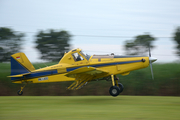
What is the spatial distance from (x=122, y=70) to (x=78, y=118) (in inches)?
229

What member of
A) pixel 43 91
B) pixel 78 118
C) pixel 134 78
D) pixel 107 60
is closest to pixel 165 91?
pixel 134 78

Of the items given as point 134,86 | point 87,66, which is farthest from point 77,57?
point 134,86

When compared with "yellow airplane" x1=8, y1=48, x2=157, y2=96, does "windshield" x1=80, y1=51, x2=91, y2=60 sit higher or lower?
higher

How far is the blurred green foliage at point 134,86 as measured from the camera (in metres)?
15.4

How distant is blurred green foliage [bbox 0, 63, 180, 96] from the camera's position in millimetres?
15383

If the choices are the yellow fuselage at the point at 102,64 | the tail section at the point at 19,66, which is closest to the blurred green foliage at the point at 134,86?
the tail section at the point at 19,66

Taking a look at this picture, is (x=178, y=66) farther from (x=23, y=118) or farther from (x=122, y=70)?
(x=23, y=118)

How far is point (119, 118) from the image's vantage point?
6.51 metres

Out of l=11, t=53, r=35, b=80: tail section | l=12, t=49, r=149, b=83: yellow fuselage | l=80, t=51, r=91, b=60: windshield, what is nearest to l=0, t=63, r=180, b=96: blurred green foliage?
l=11, t=53, r=35, b=80: tail section

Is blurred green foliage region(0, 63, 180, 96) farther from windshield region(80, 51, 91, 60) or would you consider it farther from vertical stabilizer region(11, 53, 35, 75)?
windshield region(80, 51, 91, 60)

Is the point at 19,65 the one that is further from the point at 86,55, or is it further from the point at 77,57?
the point at 86,55

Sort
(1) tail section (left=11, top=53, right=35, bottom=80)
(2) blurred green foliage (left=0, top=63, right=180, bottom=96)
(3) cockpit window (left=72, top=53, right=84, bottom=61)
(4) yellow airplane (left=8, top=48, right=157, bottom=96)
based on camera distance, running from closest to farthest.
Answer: (4) yellow airplane (left=8, top=48, right=157, bottom=96) < (3) cockpit window (left=72, top=53, right=84, bottom=61) < (1) tail section (left=11, top=53, right=35, bottom=80) < (2) blurred green foliage (left=0, top=63, right=180, bottom=96)

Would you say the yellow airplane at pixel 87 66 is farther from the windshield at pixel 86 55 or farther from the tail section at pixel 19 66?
the tail section at pixel 19 66

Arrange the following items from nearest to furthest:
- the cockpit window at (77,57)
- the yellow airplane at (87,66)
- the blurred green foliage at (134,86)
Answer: the yellow airplane at (87,66) < the cockpit window at (77,57) < the blurred green foliage at (134,86)
